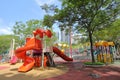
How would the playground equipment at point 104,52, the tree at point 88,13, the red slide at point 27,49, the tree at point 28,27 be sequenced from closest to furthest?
the red slide at point 27,49 → the tree at point 88,13 → the playground equipment at point 104,52 → the tree at point 28,27

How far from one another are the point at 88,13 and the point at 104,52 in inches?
204

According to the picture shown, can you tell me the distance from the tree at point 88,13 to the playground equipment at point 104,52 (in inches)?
90.2

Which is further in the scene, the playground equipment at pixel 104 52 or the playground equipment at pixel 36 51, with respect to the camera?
the playground equipment at pixel 104 52

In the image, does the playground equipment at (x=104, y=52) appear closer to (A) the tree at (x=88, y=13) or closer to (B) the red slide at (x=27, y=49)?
(A) the tree at (x=88, y=13)

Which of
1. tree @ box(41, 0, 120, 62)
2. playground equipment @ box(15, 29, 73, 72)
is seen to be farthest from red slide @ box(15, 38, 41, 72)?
tree @ box(41, 0, 120, 62)

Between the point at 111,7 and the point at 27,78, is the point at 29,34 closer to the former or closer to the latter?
the point at 111,7

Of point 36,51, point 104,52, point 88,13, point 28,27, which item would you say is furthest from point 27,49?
point 28,27

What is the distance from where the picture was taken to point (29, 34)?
4178 cm

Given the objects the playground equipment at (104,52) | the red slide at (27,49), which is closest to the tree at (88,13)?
the playground equipment at (104,52)

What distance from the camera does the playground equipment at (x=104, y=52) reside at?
21436 mm

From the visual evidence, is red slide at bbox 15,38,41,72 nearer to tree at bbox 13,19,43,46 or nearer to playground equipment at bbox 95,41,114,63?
playground equipment at bbox 95,41,114,63

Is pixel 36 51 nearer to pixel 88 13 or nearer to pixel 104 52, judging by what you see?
pixel 88 13

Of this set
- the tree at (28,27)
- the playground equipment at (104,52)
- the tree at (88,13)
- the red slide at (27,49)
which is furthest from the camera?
the tree at (28,27)

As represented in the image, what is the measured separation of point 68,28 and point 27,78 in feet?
29.6
